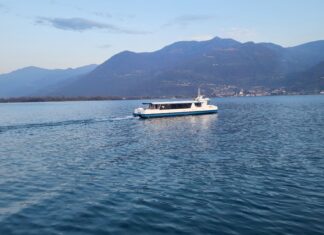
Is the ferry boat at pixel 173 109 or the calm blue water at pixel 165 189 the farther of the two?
the ferry boat at pixel 173 109

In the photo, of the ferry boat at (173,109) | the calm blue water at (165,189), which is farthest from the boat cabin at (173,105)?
the calm blue water at (165,189)

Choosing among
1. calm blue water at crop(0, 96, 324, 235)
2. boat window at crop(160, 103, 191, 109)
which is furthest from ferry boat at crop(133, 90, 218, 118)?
calm blue water at crop(0, 96, 324, 235)

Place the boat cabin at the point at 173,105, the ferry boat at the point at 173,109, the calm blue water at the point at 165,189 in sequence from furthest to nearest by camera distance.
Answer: the boat cabin at the point at 173,105 → the ferry boat at the point at 173,109 → the calm blue water at the point at 165,189

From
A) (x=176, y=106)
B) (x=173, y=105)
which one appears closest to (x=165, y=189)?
(x=173, y=105)

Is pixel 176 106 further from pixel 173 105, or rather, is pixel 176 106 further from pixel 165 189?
pixel 165 189

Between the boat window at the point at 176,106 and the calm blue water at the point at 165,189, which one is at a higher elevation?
the boat window at the point at 176,106

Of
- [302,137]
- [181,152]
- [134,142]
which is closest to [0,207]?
[181,152]

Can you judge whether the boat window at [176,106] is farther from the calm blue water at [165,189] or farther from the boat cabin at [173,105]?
the calm blue water at [165,189]

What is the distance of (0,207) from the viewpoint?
69.9ft

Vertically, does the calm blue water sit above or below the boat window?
below

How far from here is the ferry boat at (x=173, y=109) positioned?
94.9 m

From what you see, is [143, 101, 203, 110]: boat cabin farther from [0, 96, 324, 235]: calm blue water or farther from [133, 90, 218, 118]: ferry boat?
[0, 96, 324, 235]: calm blue water

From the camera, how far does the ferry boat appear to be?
9493 cm

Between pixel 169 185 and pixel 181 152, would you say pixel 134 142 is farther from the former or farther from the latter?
pixel 169 185
